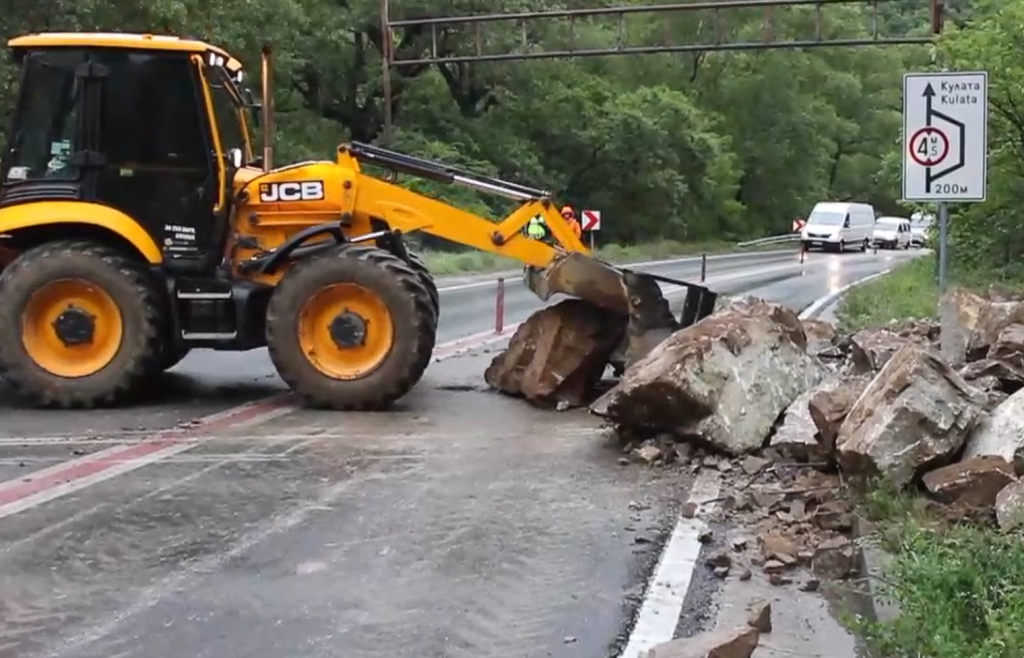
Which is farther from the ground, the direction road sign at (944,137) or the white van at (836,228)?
the direction road sign at (944,137)

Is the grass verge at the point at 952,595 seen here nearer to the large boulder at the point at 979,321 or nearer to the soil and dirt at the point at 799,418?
the soil and dirt at the point at 799,418

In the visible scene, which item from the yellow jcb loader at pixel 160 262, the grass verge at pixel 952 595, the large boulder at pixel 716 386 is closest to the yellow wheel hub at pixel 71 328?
the yellow jcb loader at pixel 160 262

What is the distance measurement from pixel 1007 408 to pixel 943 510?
1.04 meters

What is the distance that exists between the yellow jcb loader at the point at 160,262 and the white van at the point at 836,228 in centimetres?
4639

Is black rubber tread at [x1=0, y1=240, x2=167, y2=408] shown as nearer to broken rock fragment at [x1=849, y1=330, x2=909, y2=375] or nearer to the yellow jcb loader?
the yellow jcb loader

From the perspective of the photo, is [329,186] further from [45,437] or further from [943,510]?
[943,510]

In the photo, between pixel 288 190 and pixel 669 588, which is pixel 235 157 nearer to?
pixel 288 190

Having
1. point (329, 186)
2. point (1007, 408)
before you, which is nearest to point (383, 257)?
point (329, 186)

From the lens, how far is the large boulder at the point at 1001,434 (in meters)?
7.63

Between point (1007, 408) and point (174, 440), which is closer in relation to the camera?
point (1007, 408)

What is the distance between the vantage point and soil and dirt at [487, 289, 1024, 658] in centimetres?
727

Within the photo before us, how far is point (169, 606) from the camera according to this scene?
6.50 m

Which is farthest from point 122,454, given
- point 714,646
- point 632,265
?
point 632,265

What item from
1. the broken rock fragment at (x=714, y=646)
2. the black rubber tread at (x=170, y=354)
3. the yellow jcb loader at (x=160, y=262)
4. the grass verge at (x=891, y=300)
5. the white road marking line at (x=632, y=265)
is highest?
the yellow jcb loader at (x=160, y=262)
